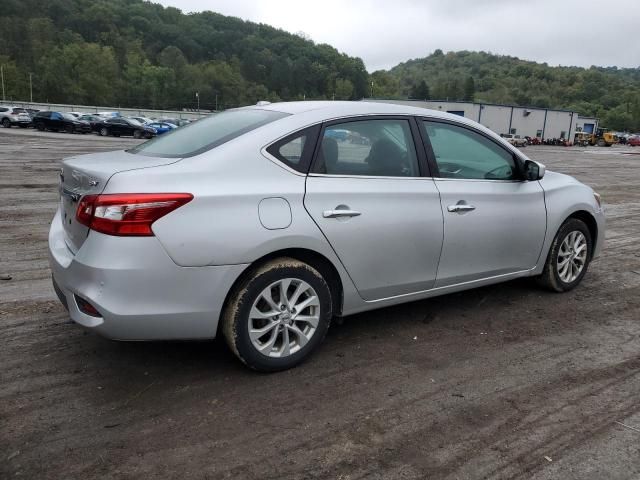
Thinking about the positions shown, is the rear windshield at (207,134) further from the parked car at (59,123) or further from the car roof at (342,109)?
the parked car at (59,123)

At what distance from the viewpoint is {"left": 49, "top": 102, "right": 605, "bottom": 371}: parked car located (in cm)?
297

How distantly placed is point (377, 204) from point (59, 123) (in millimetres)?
39455

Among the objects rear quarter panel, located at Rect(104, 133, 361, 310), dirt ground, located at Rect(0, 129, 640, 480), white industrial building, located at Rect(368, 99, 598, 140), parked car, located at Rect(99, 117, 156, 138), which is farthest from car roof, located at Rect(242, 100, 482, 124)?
white industrial building, located at Rect(368, 99, 598, 140)

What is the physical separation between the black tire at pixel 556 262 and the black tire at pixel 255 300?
2.53 m

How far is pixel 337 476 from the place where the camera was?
8.26 feet

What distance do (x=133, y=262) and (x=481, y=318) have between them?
9.47ft

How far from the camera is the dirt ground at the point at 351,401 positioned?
2.61 m

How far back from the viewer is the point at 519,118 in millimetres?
85250

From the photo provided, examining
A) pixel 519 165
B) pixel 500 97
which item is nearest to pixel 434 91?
pixel 500 97

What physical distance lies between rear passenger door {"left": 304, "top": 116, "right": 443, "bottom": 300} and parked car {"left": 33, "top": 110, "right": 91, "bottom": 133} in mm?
38752

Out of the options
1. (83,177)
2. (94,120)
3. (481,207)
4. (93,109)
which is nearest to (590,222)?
(481,207)

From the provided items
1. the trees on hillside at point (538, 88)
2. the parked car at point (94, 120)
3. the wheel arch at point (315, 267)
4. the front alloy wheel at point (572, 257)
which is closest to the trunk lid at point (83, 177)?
the wheel arch at point (315, 267)

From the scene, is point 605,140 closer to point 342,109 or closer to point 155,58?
point 342,109

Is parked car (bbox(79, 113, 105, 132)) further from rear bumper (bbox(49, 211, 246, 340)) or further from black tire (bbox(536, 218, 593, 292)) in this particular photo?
rear bumper (bbox(49, 211, 246, 340))
